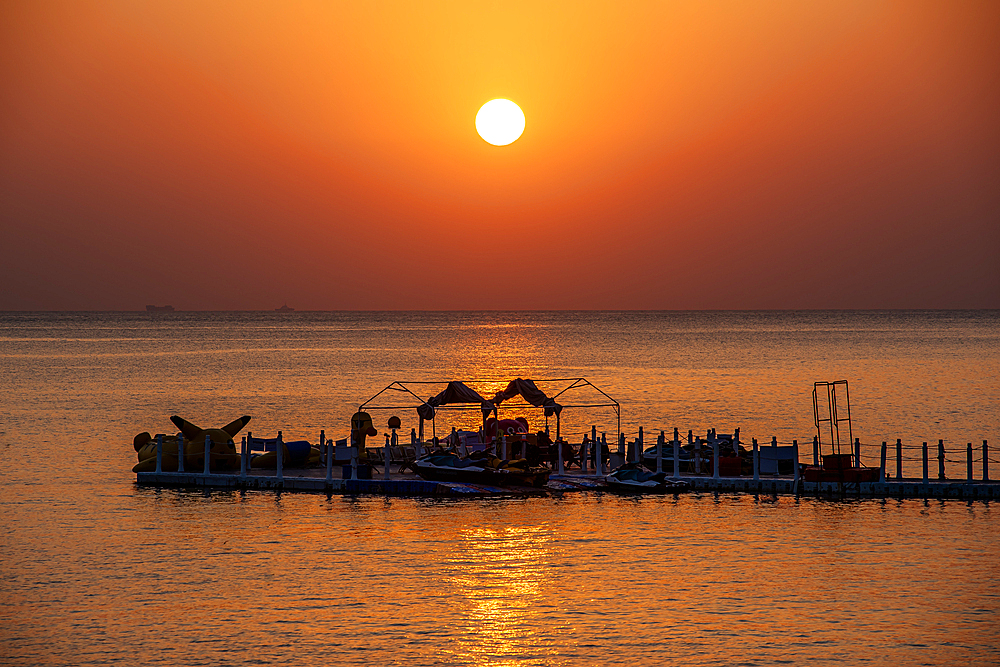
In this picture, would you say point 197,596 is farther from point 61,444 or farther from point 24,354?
point 24,354

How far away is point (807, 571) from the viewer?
31.0 m

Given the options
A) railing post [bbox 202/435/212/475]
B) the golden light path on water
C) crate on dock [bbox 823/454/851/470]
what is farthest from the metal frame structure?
railing post [bbox 202/435/212/475]

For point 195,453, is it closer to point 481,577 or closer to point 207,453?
point 207,453

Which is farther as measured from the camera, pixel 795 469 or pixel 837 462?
pixel 795 469

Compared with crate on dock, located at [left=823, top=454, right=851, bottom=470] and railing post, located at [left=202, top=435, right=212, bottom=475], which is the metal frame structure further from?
railing post, located at [left=202, top=435, right=212, bottom=475]

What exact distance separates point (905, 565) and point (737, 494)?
1011cm

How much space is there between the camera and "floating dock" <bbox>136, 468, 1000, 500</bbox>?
39812 millimetres

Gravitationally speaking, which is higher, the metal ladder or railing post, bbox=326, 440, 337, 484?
the metal ladder

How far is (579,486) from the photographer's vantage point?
4088 centimetres

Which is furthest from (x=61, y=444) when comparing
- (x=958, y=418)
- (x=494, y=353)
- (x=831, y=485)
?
(x=494, y=353)

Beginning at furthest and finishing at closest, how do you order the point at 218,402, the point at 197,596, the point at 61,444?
1. the point at 218,402
2. the point at 61,444
3. the point at 197,596

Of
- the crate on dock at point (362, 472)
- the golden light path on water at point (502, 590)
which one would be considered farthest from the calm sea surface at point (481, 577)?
the crate on dock at point (362, 472)

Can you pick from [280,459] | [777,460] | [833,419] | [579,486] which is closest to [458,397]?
[579,486]

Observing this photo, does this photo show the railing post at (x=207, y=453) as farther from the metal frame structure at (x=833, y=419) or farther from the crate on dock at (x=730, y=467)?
the metal frame structure at (x=833, y=419)
